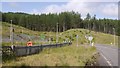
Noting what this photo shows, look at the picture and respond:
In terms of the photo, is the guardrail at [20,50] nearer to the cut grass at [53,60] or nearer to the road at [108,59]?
the cut grass at [53,60]

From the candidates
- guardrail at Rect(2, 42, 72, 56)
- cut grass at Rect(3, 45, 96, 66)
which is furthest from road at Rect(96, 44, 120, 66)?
guardrail at Rect(2, 42, 72, 56)

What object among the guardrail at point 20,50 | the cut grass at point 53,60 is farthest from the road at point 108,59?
the guardrail at point 20,50

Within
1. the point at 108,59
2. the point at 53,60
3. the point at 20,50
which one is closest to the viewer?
the point at 53,60

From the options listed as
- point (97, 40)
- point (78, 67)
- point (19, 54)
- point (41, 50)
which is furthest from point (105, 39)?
point (78, 67)

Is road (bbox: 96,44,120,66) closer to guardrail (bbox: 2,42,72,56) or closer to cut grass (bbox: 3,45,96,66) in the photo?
cut grass (bbox: 3,45,96,66)

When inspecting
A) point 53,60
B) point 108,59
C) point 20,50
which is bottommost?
point 108,59

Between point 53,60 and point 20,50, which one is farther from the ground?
point 20,50

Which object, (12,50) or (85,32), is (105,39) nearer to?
(85,32)

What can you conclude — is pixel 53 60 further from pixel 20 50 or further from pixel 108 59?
pixel 20 50

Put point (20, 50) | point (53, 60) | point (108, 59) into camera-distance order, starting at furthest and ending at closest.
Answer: point (20, 50), point (108, 59), point (53, 60)

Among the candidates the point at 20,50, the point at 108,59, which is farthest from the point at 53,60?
the point at 20,50

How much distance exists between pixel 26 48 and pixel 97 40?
136 metres

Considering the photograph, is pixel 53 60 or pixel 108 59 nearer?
pixel 53 60

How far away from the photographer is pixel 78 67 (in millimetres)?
16656
